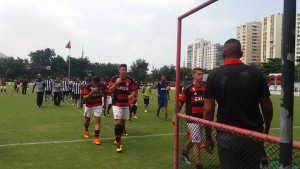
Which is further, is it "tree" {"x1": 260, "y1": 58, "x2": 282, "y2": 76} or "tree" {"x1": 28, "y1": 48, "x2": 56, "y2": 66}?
"tree" {"x1": 28, "y1": 48, "x2": 56, "y2": 66}

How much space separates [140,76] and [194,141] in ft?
298

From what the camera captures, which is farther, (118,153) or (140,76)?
(140,76)

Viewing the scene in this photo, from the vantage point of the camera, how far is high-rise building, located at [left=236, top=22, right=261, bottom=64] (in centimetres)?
496

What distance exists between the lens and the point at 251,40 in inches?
216

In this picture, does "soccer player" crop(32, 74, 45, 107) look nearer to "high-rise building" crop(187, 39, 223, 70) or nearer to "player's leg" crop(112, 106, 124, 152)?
"player's leg" crop(112, 106, 124, 152)

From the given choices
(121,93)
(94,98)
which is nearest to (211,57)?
(121,93)

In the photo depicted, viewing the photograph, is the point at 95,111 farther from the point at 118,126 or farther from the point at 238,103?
the point at 238,103

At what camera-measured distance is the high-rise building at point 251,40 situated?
496 cm

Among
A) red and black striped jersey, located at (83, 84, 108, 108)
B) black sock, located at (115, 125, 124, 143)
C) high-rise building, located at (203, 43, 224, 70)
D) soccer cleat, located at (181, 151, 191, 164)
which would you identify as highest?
high-rise building, located at (203, 43, 224, 70)

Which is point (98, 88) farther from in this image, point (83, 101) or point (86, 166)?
point (86, 166)

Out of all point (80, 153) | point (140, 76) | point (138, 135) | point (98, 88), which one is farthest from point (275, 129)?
point (140, 76)

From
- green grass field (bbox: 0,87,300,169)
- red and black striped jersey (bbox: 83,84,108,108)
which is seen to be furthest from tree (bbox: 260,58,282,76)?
red and black striped jersey (bbox: 83,84,108,108)

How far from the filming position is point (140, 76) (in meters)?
96.3

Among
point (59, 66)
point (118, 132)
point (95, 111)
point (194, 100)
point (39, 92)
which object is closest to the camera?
point (194, 100)
